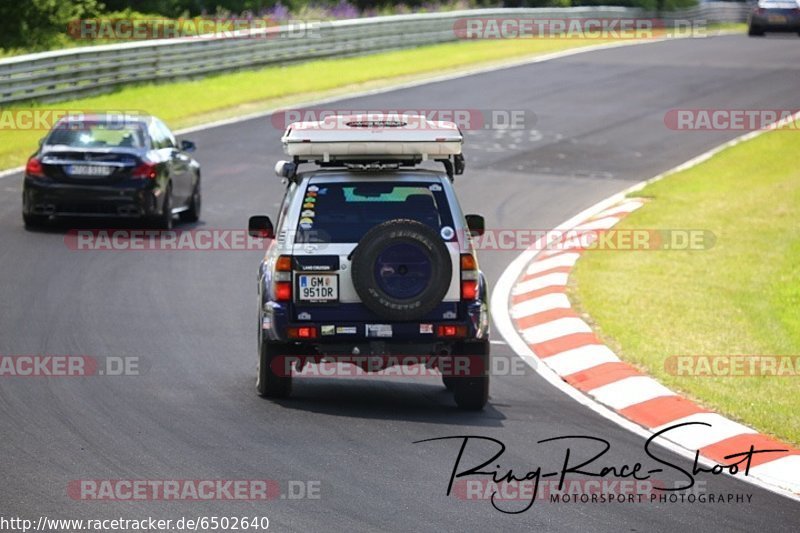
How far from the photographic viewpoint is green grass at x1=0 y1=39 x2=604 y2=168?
30.5 meters

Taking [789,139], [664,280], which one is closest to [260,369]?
[664,280]

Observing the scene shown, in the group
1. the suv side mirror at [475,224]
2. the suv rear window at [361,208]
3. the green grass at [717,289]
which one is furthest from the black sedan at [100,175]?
Result: the suv rear window at [361,208]

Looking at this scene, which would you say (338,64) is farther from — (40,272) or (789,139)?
(40,272)

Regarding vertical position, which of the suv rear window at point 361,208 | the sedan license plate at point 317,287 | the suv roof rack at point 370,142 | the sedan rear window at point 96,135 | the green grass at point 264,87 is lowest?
the green grass at point 264,87

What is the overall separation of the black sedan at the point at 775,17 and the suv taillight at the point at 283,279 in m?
47.3

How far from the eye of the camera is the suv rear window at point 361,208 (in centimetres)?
1148

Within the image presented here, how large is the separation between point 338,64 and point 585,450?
3099 cm

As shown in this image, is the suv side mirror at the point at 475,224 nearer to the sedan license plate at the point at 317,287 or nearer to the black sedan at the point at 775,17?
the sedan license plate at the point at 317,287

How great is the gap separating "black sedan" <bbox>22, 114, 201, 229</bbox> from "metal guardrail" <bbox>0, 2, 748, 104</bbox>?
8.53m

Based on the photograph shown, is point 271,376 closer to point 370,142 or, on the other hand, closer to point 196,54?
point 370,142

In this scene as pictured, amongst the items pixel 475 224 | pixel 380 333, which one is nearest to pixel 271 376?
pixel 380 333

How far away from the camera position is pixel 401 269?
11117mm

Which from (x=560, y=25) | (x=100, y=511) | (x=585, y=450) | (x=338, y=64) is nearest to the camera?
(x=100, y=511)

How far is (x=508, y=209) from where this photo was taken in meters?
23.2
